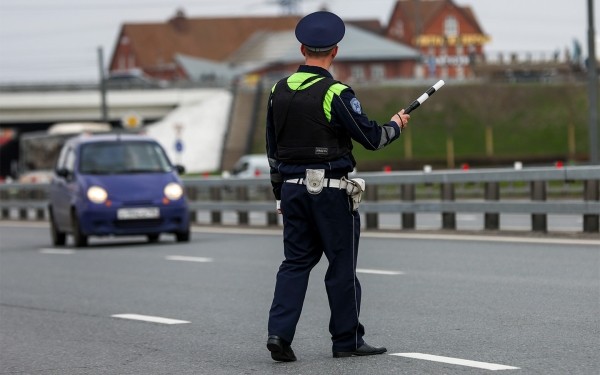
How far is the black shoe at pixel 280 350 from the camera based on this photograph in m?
7.94

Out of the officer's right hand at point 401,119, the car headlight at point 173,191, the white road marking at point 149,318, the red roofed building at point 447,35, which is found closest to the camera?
the officer's right hand at point 401,119

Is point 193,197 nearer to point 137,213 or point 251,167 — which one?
point 137,213

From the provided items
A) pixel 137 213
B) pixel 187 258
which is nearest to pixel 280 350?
pixel 187 258

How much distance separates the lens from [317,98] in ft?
26.5

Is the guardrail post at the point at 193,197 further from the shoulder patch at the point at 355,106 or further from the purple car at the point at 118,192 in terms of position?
the shoulder patch at the point at 355,106

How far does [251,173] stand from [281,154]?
4420 cm

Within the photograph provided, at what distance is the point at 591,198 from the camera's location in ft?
59.4

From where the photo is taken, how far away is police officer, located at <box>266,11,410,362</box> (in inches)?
315

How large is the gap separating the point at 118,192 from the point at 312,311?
429 inches

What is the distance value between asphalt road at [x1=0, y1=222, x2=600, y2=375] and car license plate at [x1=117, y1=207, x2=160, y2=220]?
2.25 m

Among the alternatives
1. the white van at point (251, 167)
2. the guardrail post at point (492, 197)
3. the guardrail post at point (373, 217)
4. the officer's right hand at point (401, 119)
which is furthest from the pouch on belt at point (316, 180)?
the white van at point (251, 167)

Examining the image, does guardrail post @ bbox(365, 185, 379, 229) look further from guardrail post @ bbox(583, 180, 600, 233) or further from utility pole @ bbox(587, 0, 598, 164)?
utility pole @ bbox(587, 0, 598, 164)

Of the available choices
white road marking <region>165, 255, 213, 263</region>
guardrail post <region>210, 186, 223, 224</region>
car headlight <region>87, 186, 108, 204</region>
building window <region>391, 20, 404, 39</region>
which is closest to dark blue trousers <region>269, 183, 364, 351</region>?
white road marking <region>165, 255, 213, 263</region>

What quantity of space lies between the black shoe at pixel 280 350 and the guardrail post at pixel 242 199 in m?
18.3
